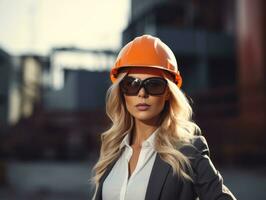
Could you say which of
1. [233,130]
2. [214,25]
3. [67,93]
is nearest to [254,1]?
[233,130]

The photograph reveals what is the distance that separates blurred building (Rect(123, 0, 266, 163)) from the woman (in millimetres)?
16197

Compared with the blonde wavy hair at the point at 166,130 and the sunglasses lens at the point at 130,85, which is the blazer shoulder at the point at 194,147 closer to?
the blonde wavy hair at the point at 166,130

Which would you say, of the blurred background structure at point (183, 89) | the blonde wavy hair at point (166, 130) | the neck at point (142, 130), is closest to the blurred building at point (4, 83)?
the blurred background structure at point (183, 89)

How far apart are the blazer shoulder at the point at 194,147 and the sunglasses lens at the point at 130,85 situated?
305 millimetres

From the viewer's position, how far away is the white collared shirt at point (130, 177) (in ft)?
5.46

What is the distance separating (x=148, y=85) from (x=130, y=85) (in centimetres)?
9

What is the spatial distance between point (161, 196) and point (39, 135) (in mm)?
28421

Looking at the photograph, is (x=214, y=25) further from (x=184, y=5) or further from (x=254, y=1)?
(x=254, y=1)

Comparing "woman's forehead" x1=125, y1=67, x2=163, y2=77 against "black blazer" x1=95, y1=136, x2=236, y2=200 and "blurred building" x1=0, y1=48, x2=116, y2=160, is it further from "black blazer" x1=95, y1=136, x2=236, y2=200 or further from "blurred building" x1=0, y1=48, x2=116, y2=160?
"blurred building" x1=0, y1=48, x2=116, y2=160

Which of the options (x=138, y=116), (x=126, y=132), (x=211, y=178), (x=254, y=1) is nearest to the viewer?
(x=211, y=178)

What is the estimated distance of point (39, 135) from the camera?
29281 mm

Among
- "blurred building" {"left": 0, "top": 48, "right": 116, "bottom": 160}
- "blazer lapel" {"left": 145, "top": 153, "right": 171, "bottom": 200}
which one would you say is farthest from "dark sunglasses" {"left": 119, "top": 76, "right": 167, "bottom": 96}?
"blurred building" {"left": 0, "top": 48, "right": 116, "bottom": 160}

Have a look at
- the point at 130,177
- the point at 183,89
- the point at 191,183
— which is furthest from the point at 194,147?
the point at 183,89

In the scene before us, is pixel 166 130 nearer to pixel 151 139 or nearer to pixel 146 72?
pixel 151 139
